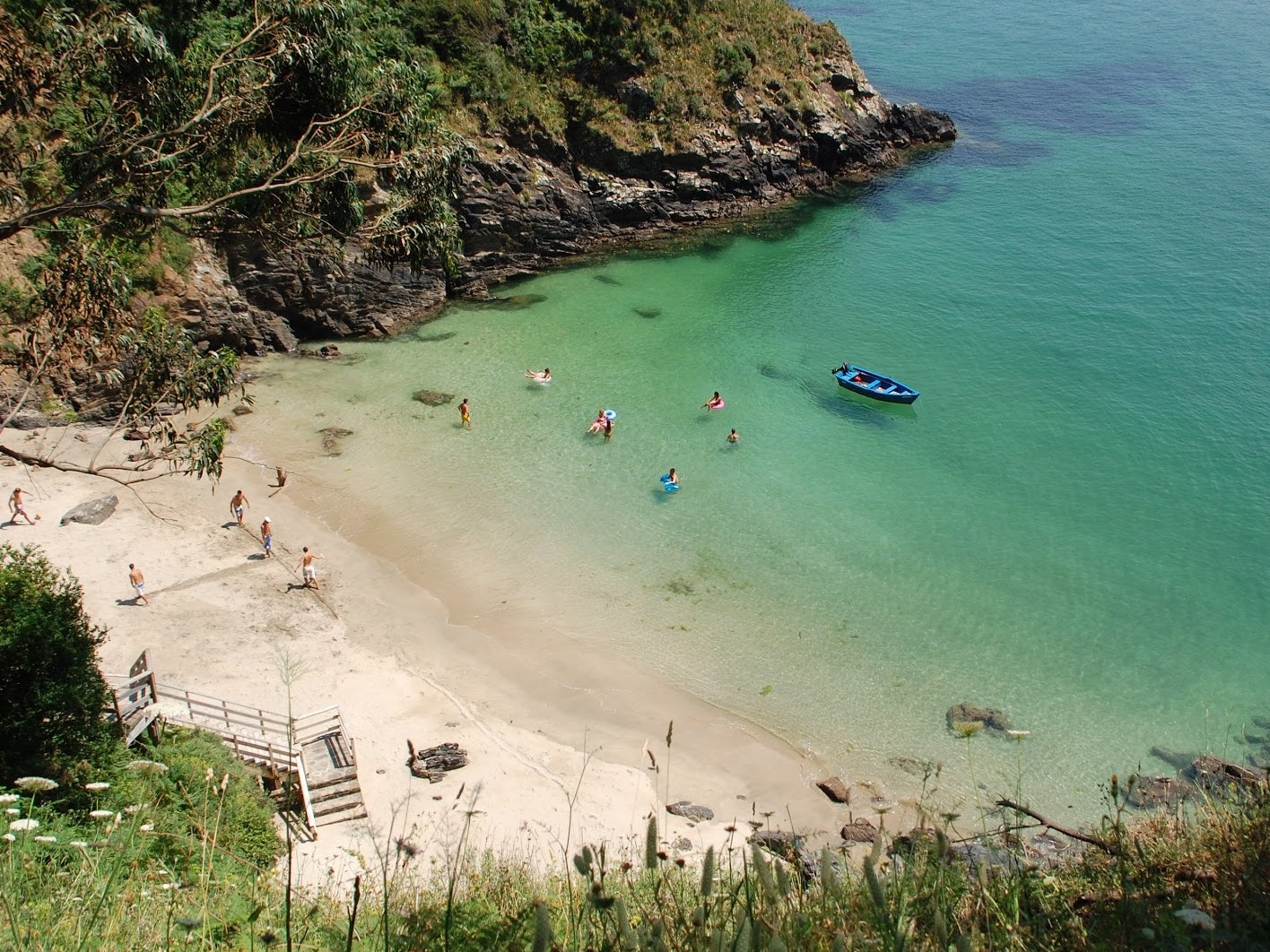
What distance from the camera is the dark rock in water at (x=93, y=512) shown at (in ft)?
79.9

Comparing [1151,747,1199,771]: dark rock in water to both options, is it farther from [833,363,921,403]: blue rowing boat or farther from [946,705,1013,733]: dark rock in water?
[833,363,921,403]: blue rowing boat

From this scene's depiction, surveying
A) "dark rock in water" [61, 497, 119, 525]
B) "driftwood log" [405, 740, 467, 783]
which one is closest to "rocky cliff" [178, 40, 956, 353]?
"dark rock in water" [61, 497, 119, 525]

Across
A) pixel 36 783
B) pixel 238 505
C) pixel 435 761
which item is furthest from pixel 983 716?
pixel 238 505

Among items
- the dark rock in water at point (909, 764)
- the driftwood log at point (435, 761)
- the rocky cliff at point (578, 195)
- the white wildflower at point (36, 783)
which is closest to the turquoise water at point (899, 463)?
the dark rock in water at point (909, 764)

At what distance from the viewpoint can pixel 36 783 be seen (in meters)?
7.75

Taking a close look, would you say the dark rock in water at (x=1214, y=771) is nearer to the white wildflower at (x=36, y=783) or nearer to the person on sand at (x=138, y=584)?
the white wildflower at (x=36, y=783)

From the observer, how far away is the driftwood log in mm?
17938

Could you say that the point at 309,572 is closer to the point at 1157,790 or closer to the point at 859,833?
the point at 859,833

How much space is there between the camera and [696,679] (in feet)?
70.6

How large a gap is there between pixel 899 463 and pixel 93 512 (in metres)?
23.8

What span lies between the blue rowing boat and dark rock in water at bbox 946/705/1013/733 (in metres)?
13.8

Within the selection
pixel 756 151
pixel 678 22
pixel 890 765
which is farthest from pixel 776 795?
pixel 678 22

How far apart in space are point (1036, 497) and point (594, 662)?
1540 cm

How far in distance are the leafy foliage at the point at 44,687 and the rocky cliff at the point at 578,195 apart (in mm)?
18565
